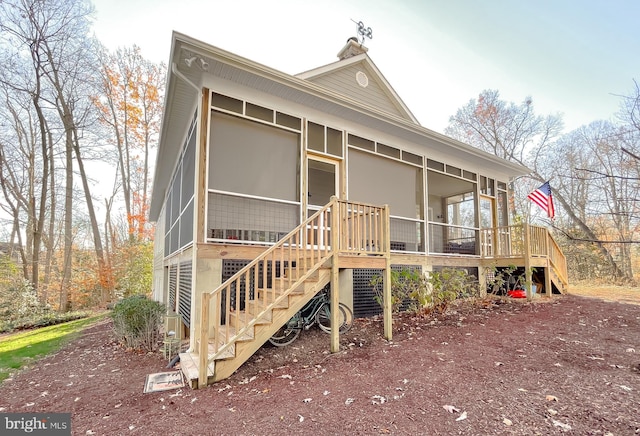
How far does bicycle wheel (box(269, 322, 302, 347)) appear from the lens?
16.4 ft

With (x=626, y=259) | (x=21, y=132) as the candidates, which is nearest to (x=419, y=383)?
(x=626, y=259)

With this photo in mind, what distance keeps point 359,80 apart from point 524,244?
620cm

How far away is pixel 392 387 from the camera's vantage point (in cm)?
349

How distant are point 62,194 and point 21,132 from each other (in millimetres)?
3171

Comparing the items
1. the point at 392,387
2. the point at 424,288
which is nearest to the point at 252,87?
the point at 424,288

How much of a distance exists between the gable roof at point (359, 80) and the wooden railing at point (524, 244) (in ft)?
14.5

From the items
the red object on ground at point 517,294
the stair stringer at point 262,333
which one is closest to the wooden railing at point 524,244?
the red object on ground at point 517,294

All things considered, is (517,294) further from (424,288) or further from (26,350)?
(26,350)

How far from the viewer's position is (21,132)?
14914mm

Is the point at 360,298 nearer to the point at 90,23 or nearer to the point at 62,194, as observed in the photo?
the point at 62,194

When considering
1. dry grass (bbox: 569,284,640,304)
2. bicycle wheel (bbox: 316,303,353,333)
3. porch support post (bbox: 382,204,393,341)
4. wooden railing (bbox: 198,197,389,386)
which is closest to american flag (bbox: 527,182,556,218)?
dry grass (bbox: 569,284,640,304)

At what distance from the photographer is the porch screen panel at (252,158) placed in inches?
225

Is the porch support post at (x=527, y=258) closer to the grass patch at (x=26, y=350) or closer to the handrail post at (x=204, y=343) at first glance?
the handrail post at (x=204, y=343)

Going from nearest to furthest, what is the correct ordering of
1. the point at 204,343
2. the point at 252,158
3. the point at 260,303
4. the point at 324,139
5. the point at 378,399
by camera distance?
the point at 378,399, the point at 204,343, the point at 260,303, the point at 252,158, the point at 324,139
